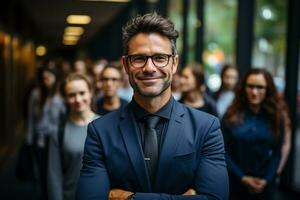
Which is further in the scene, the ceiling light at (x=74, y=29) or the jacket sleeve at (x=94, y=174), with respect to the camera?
the ceiling light at (x=74, y=29)

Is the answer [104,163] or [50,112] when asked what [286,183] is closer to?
[50,112]

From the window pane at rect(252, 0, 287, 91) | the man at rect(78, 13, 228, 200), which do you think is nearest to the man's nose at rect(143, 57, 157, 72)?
the man at rect(78, 13, 228, 200)

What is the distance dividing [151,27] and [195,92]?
3.40 meters

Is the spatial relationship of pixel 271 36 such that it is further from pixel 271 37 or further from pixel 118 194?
pixel 118 194

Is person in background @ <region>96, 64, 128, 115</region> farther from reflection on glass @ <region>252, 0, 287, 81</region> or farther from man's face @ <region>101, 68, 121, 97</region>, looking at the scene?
reflection on glass @ <region>252, 0, 287, 81</region>

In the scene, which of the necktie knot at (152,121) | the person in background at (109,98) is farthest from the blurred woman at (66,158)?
the necktie knot at (152,121)

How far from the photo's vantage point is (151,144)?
2266mm

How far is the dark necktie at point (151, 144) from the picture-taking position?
224cm

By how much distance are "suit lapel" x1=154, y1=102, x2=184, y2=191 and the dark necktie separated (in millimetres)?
37

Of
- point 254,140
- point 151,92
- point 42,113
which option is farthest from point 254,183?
point 42,113

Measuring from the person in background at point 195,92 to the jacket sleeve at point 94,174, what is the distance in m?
3.04

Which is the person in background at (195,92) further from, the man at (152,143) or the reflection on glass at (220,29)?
the reflection on glass at (220,29)

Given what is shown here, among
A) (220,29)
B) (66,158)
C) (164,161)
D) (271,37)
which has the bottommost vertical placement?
(66,158)

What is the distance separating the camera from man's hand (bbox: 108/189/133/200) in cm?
225
